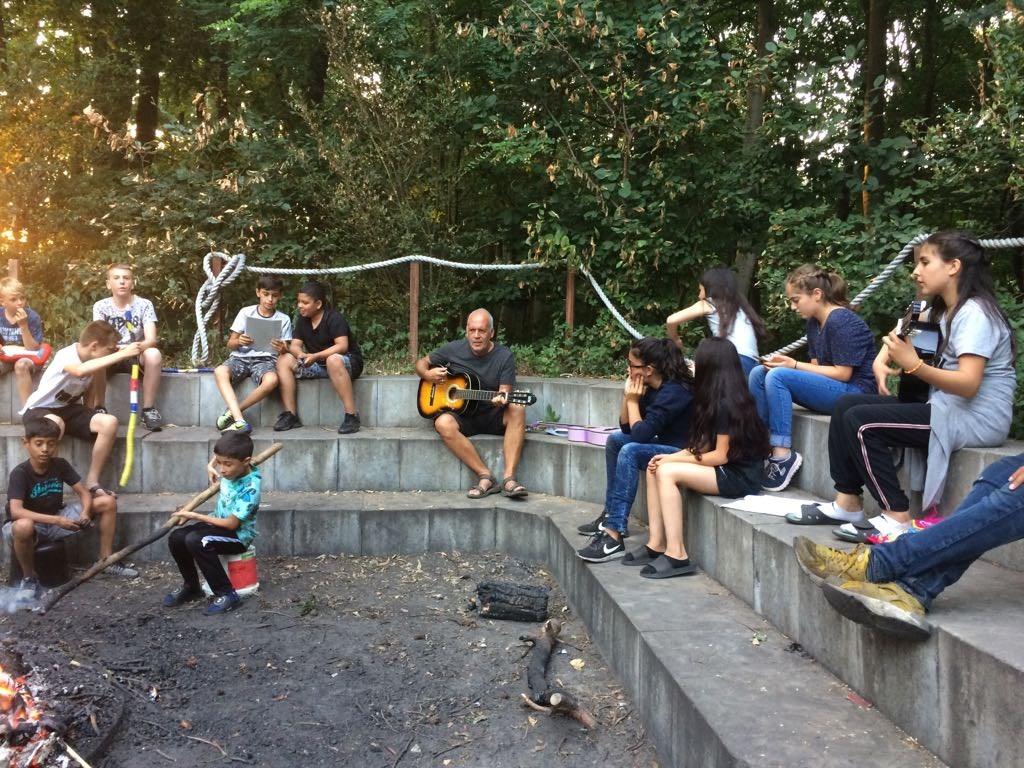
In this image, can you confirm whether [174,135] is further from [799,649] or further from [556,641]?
[799,649]

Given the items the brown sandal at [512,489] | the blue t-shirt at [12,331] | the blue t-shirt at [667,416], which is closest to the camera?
the blue t-shirt at [667,416]

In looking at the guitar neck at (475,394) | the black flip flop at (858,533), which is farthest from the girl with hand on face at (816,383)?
the guitar neck at (475,394)

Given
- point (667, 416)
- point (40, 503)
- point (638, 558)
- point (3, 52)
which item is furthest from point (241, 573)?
point (3, 52)

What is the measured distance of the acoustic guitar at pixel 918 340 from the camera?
367cm

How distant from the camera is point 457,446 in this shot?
666 cm

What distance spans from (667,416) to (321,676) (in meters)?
2.51

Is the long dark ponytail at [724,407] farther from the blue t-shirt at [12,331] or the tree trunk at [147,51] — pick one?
the tree trunk at [147,51]

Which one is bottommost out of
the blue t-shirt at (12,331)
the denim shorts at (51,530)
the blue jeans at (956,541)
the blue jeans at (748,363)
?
the denim shorts at (51,530)

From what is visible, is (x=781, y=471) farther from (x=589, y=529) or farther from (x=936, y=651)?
(x=936, y=651)

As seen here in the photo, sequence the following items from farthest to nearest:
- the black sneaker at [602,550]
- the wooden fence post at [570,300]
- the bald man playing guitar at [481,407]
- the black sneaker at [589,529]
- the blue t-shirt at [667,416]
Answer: the wooden fence post at [570,300] < the bald man playing guitar at [481,407] < the black sneaker at [589,529] < the blue t-shirt at [667,416] < the black sneaker at [602,550]

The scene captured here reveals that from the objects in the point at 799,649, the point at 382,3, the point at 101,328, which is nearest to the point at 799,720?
the point at 799,649

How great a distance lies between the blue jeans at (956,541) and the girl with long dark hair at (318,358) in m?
4.90

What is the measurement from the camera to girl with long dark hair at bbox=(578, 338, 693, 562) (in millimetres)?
5105

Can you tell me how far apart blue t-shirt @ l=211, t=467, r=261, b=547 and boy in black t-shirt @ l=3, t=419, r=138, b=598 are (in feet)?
3.37
